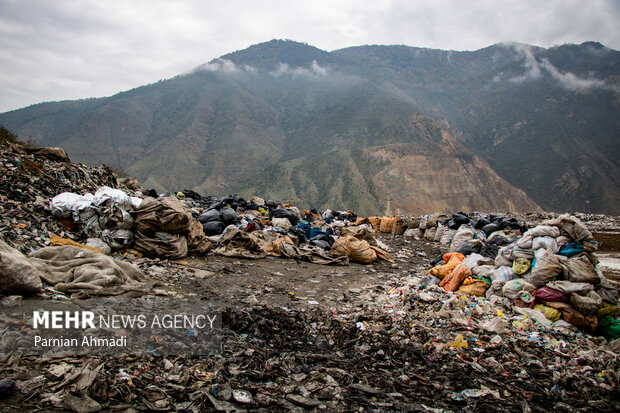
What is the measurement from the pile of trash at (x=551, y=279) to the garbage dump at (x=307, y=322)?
16 millimetres

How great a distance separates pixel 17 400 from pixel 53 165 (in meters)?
5.42

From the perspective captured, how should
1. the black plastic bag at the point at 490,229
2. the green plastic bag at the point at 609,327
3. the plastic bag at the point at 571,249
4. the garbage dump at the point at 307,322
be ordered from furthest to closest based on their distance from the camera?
the black plastic bag at the point at 490,229 < the plastic bag at the point at 571,249 < the green plastic bag at the point at 609,327 < the garbage dump at the point at 307,322

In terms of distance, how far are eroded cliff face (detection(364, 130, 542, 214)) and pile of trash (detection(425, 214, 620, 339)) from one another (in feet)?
94.4

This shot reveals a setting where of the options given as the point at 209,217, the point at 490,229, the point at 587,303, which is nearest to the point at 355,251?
the point at 209,217

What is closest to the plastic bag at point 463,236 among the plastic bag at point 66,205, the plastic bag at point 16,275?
the plastic bag at point 66,205

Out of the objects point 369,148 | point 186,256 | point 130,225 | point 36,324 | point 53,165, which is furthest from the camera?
point 369,148

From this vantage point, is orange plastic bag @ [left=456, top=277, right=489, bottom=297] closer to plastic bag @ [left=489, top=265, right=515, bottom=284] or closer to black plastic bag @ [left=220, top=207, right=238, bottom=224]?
plastic bag @ [left=489, top=265, right=515, bottom=284]

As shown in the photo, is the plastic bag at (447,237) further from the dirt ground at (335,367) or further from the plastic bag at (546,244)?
the dirt ground at (335,367)

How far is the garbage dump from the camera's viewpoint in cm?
191

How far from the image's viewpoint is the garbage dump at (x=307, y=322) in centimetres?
191

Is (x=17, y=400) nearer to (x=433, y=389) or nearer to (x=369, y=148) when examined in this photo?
(x=433, y=389)

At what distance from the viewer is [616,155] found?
50.8 meters

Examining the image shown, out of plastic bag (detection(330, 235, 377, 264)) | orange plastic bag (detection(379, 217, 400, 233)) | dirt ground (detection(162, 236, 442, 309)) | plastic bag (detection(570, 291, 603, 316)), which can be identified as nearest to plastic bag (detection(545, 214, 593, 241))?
plastic bag (detection(570, 291, 603, 316))

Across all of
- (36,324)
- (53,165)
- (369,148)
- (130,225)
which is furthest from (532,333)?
(369,148)
